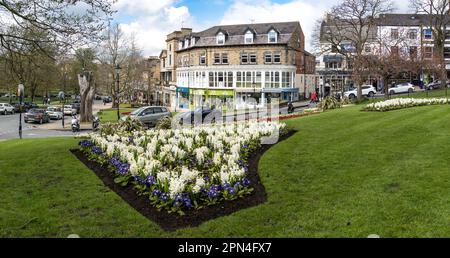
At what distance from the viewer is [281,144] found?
14867 millimetres

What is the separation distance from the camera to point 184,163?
12.1m

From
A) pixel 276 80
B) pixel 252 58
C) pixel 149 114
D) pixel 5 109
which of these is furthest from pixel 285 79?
pixel 5 109

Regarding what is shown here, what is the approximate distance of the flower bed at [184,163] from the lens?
30.4 ft

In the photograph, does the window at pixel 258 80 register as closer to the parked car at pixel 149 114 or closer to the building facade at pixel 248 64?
the building facade at pixel 248 64

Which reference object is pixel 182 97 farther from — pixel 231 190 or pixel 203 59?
pixel 231 190

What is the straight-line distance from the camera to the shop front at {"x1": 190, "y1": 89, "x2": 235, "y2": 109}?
62.1 metres

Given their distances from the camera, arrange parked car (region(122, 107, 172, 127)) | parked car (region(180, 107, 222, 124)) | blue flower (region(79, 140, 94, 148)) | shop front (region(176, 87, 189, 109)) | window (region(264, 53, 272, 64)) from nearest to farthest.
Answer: blue flower (region(79, 140, 94, 148))
parked car (region(180, 107, 222, 124))
parked car (region(122, 107, 172, 127))
window (region(264, 53, 272, 64))
shop front (region(176, 87, 189, 109))

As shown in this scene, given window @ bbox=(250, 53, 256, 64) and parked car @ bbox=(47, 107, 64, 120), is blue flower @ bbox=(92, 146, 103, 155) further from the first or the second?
window @ bbox=(250, 53, 256, 64)

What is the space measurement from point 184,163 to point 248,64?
50.1 metres

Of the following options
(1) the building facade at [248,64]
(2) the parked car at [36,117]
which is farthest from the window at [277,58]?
(2) the parked car at [36,117]

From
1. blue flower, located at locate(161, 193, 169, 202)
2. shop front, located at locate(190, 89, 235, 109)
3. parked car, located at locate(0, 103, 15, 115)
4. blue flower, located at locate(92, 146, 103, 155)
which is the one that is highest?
shop front, located at locate(190, 89, 235, 109)

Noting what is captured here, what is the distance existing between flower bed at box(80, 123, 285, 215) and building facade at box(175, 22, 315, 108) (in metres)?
41.0

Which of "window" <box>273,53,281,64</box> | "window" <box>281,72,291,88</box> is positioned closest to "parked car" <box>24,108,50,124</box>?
"window" <box>273,53,281,64</box>
